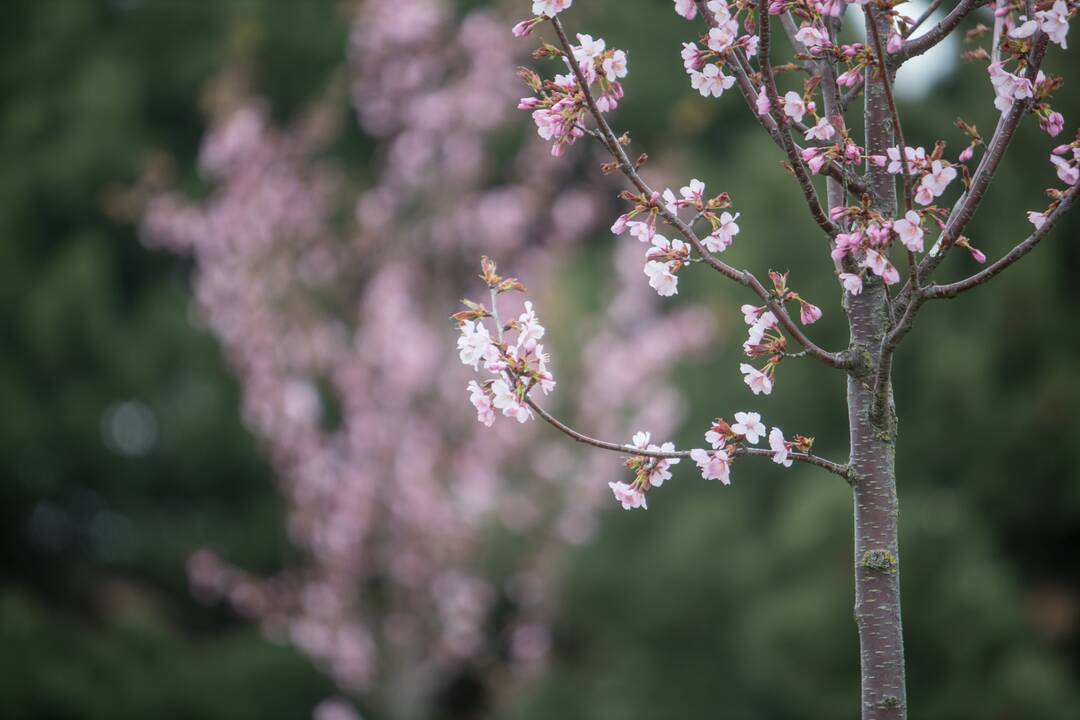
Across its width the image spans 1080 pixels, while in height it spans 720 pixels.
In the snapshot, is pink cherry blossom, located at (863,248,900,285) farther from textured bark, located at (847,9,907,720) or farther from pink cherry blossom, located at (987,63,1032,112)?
pink cherry blossom, located at (987,63,1032,112)

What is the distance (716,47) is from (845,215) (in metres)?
0.34

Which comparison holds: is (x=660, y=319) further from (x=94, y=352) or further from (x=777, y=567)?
(x=94, y=352)

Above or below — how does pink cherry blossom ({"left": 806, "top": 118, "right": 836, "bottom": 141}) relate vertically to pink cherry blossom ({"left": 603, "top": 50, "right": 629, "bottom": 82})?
below

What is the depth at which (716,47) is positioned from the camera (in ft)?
5.49

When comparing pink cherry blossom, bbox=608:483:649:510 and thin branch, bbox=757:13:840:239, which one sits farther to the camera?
pink cherry blossom, bbox=608:483:649:510

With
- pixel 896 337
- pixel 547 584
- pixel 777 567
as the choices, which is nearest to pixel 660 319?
pixel 547 584

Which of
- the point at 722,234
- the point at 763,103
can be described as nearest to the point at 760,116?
the point at 763,103

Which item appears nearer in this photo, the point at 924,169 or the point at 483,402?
the point at 924,169

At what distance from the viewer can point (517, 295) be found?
8164mm

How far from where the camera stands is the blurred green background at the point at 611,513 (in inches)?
187

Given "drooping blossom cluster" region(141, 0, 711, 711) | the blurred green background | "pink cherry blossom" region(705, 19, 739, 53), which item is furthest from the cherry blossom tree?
"drooping blossom cluster" region(141, 0, 711, 711)

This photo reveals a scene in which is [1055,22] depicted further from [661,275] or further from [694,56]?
[661,275]

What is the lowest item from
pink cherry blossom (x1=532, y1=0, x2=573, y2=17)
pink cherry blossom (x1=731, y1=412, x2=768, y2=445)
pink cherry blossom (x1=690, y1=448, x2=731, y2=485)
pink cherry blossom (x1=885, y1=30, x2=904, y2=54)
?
pink cherry blossom (x1=690, y1=448, x2=731, y2=485)

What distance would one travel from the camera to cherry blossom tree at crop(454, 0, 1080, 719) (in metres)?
1.64
